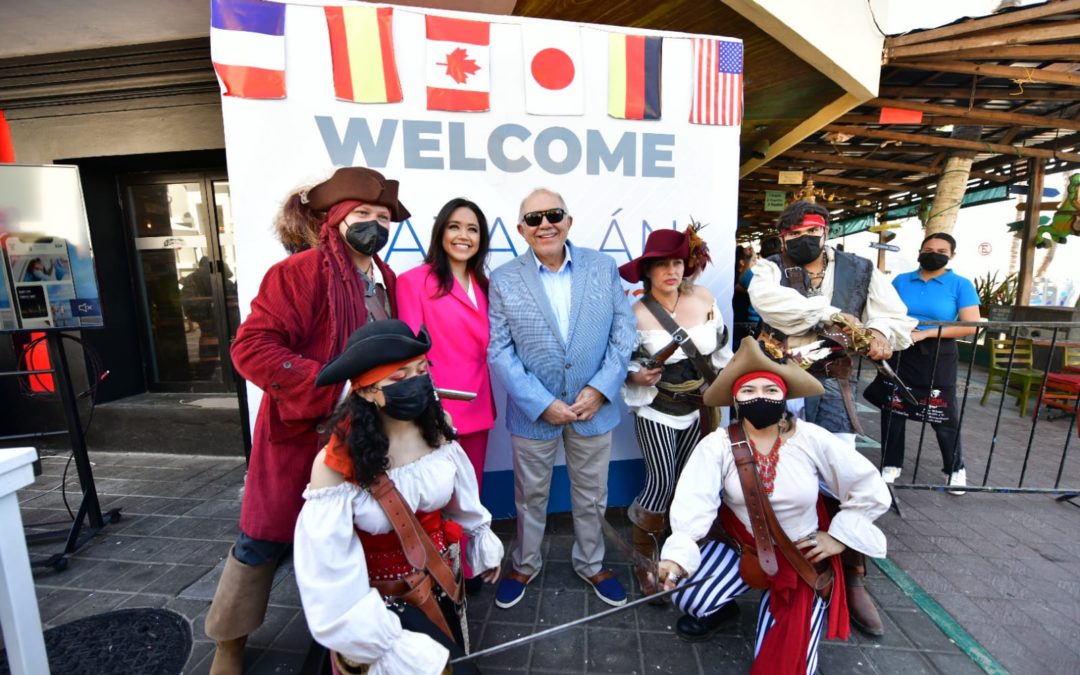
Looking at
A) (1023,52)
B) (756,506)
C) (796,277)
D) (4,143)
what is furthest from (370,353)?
(1023,52)

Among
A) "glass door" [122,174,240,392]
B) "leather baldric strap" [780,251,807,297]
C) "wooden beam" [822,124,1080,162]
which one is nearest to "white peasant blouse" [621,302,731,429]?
"leather baldric strap" [780,251,807,297]

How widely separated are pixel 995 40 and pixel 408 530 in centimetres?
601

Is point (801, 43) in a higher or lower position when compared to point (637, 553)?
higher

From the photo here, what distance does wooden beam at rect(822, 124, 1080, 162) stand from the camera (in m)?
6.02

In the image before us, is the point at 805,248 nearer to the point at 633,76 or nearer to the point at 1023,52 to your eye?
the point at 633,76

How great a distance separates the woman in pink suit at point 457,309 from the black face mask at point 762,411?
126 cm

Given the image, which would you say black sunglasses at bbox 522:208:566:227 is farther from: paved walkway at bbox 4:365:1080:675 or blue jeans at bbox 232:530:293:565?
paved walkway at bbox 4:365:1080:675

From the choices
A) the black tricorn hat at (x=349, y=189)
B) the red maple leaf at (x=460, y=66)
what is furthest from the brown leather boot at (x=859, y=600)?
the red maple leaf at (x=460, y=66)

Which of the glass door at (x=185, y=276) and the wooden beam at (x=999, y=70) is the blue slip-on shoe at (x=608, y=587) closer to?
the glass door at (x=185, y=276)

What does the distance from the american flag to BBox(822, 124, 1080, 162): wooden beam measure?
11.4 ft

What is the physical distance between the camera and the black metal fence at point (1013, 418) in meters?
3.57

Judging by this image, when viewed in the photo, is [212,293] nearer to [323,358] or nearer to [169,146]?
[169,146]

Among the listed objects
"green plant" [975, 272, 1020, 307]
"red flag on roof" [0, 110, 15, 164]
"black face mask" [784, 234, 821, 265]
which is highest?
"red flag on roof" [0, 110, 15, 164]

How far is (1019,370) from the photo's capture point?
6332 millimetres
